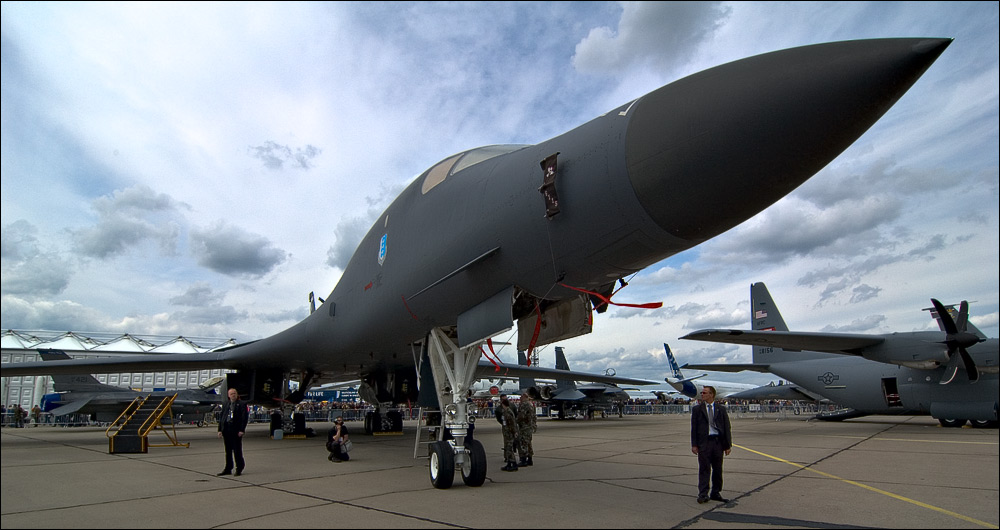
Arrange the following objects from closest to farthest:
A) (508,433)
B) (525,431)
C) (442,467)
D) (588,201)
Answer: (588,201), (442,467), (508,433), (525,431)

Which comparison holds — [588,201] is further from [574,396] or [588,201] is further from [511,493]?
[574,396]

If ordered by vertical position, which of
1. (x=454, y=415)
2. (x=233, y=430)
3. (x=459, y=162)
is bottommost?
(x=233, y=430)

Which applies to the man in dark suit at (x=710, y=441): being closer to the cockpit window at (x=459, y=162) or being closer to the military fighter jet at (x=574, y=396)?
the cockpit window at (x=459, y=162)

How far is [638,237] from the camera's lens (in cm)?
391

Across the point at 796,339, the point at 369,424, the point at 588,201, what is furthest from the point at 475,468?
the point at 796,339

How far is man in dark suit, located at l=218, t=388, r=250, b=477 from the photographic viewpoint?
22.6 feet

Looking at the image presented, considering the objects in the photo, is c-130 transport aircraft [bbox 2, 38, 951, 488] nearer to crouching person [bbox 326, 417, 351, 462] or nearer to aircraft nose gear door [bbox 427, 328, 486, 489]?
aircraft nose gear door [bbox 427, 328, 486, 489]

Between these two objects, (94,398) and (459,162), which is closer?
(459,162)

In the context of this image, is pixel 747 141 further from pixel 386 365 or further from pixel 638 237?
pixel 386 365

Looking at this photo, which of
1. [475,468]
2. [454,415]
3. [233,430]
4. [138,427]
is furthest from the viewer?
[138,427]

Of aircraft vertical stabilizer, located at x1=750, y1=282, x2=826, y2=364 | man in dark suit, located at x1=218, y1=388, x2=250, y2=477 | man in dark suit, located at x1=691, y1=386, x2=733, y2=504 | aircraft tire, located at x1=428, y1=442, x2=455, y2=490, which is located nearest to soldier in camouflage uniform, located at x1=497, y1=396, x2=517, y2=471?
aircraft tire, located at x1=428, y1=442, x2=455, y2=490

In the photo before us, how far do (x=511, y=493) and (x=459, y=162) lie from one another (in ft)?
11.5

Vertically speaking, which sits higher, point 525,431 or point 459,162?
point 459,162

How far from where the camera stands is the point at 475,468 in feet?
18.3
